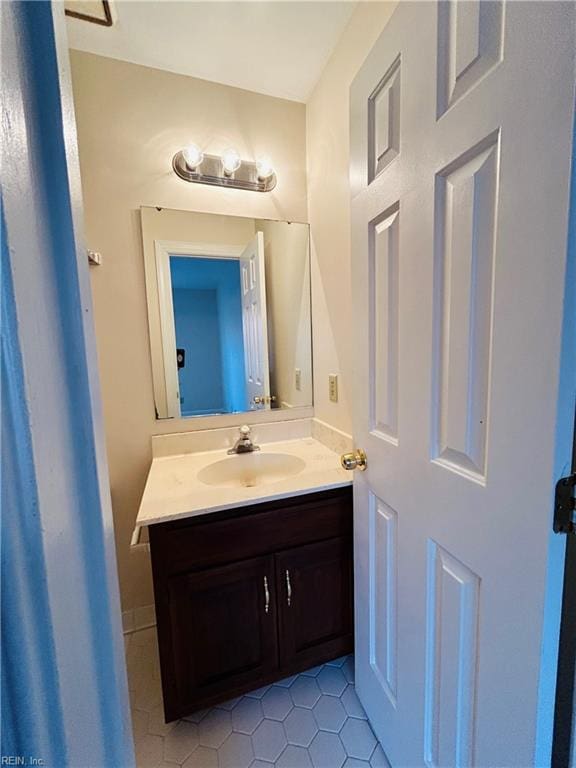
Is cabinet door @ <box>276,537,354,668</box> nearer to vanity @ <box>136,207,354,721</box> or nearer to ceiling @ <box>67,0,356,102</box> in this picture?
vanity @ <box>136,207,354,721</box>

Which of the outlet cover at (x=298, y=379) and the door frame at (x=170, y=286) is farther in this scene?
the outlet cover at (x=298, y=379)

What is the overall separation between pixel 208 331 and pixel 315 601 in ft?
3.86

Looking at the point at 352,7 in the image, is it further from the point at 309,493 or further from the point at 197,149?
the point at 309,493

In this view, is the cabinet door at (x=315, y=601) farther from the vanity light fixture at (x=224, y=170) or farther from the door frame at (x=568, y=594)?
the vanity light fixture at (x=224, y=170)

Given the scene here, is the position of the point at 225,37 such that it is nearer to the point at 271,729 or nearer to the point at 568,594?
the point at 568,594

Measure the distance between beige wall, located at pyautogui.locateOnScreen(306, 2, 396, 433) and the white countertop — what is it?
219 mm

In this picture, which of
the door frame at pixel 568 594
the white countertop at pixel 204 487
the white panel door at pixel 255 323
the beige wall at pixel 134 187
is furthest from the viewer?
the white panel door at pixel 255 323

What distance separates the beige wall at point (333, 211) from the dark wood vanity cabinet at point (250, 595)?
1.55 ft

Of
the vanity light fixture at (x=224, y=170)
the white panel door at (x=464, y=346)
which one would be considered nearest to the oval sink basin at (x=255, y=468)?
the white panel door at (x=464, y=346)

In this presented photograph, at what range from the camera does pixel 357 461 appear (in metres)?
1.01

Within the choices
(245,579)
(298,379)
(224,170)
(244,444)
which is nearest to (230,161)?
(224,170)

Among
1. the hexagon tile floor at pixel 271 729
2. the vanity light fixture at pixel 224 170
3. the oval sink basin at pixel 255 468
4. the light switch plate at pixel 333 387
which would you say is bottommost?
the hexagon tile floor at pixel 271 729

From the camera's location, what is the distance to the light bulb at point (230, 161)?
141 centimetres

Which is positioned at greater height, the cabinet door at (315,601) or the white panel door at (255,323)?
the white panel door at (255,323)
